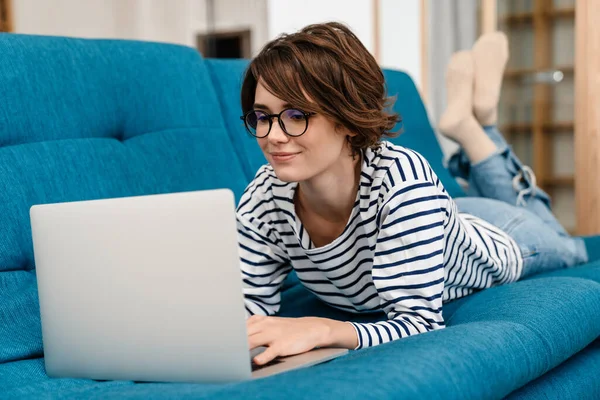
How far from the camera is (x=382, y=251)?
1240 mm

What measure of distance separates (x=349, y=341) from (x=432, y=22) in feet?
10.1

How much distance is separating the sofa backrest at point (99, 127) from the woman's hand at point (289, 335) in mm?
497

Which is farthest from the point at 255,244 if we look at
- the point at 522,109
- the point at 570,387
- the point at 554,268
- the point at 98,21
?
the point at 98,21

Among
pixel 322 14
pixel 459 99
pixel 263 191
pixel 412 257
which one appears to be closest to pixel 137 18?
pixel 322 14

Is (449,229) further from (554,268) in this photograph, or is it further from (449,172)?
(449,172)

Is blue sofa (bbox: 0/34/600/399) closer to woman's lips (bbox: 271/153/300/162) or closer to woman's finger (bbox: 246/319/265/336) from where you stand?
woman's finger (bbox: 246/319/265/336)

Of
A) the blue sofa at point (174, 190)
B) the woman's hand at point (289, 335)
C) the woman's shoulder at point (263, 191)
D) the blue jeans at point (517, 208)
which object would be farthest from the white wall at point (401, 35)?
the woman's hand at point (289, 335)

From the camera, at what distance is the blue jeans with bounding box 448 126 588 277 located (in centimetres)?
189

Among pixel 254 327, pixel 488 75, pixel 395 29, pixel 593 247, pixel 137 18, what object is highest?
pixel 137 18

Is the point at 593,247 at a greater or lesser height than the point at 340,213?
lesser

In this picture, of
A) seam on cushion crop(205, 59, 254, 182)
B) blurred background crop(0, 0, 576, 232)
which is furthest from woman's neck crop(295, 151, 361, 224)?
blurred background crop(0, 0, 576, 232)

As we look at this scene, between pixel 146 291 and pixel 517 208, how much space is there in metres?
1.32

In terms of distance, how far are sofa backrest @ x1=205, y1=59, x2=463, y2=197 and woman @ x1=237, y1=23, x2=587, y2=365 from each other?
15.9 inches

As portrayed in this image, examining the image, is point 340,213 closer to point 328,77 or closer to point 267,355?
point 328,77
